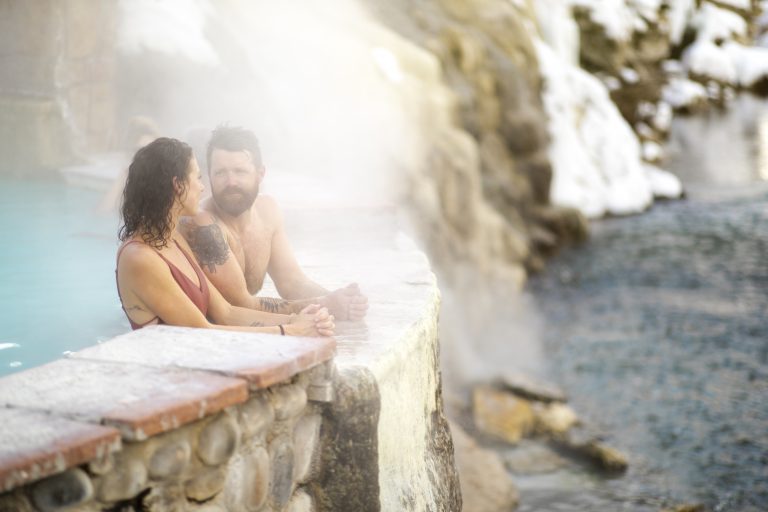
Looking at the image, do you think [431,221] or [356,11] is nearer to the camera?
[431,221]

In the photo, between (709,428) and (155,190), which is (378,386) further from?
(709,428)

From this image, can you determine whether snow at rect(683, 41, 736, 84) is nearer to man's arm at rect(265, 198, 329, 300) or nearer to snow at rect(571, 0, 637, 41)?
snow at rect(571, 0, 637, 41)

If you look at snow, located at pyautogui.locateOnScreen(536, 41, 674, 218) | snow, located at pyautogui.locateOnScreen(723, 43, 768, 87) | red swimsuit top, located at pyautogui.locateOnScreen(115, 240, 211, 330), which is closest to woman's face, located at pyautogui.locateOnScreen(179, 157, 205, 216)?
red swimsuit top, located at pyautogui.locateOnScreen(115, 240, 211, 330)

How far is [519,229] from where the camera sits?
48.0ft

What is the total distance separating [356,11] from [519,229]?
424 cm

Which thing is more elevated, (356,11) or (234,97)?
(356,11)

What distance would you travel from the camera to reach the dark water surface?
7676mm

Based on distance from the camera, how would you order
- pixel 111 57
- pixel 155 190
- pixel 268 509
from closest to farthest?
1. pixel 268 509
2. pixel 155 190
3. pixel 111 57

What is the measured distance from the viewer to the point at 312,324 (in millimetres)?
2885

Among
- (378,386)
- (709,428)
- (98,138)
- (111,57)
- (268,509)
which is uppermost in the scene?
(111,57)

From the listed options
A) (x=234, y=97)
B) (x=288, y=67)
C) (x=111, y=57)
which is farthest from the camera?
(x=288, y=67)

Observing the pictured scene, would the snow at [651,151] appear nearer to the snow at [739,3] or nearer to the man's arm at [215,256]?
the snow at [739,3]

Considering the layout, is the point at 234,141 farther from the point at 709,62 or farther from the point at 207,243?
the point at 709,62

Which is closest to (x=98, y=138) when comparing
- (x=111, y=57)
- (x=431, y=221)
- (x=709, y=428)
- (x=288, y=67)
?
(x=111, y=57)
